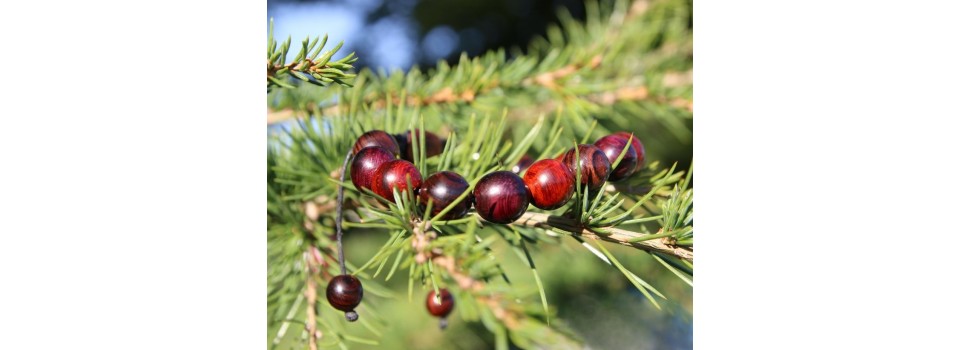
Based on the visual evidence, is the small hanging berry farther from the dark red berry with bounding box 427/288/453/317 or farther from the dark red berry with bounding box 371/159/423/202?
the dark red berry with bounding box 371/159/423/202

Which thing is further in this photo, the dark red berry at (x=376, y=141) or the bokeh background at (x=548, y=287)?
the bokeh background at (x=548, y=287)

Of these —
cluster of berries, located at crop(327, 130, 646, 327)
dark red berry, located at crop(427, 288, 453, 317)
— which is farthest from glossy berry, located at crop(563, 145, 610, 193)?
dark red berry, located at crop(427, 288, 453, 317)

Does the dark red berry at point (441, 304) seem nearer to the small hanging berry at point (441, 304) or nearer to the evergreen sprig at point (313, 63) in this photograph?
the small hanging berry at point (441, 304)

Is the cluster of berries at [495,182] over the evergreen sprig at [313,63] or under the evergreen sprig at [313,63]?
under

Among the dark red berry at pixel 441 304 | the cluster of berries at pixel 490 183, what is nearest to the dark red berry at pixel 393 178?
the cluster of berries at pixel 490 183

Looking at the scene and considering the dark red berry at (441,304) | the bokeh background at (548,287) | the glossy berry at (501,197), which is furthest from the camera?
the bokeh background at (548,287)

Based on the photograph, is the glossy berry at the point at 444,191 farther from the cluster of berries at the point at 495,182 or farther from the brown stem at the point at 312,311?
the brown stem at the point at 312,311

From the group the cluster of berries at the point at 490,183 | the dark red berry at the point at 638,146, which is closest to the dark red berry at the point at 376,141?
the cluster of berries at the point at 490,183

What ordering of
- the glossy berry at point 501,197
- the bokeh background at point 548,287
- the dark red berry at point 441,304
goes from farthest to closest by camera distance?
1. the bokeh background at point 548,287
2. the dark red berry at point 441,304
3. the glossy berry at point 501,197
